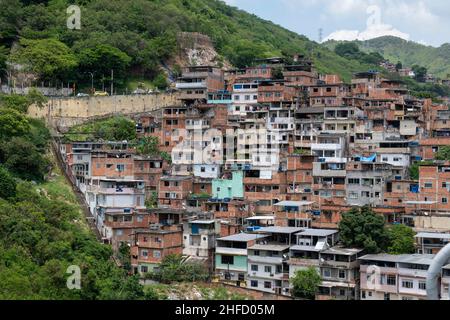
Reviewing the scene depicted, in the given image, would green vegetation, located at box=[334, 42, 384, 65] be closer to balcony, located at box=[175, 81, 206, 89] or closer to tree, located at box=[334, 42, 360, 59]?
tree, located at box=[334, 42, 360, 59]

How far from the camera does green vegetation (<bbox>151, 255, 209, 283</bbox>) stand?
20625 millimetres

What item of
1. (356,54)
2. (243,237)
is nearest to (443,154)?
(243,237)

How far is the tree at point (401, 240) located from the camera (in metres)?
20.0

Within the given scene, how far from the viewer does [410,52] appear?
85.8 meters

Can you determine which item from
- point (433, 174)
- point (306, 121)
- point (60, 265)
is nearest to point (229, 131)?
point (306, 121)

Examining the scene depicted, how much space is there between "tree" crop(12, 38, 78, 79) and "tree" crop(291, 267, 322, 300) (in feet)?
62.0

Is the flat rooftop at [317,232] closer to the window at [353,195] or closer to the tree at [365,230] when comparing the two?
the tree at [365,230]

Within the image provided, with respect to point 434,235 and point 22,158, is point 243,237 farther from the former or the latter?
point 22,158

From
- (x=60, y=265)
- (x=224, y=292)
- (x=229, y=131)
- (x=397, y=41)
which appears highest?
(x=397, y=41)

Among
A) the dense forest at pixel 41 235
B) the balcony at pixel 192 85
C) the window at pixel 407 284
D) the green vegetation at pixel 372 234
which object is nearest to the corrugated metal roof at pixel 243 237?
the green vegetation at pixel 372 234
